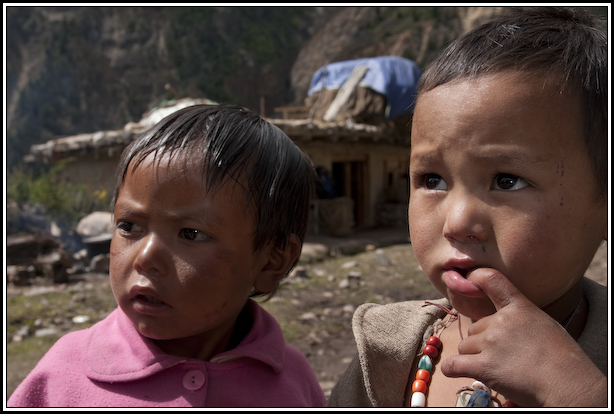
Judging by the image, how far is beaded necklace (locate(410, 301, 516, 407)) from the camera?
3.26 ft

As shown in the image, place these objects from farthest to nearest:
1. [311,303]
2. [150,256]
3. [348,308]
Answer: [311,303] → [348,308] → [150,256]

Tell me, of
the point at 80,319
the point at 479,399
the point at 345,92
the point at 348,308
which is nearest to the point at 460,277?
the point at 479,399

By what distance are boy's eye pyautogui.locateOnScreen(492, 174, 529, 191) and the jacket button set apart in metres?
0.99

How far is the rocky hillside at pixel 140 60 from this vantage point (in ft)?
95.8

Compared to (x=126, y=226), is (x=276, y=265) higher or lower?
lower

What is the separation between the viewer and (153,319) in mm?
1345

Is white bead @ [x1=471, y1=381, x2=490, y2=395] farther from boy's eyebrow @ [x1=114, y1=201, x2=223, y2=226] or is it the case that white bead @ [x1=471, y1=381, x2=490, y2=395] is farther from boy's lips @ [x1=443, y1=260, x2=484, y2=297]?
boy's eyebrow @ [x1=114, y1=201, x2=223, y2=226]

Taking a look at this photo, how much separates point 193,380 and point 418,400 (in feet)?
2.18

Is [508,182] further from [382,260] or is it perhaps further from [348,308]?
[382,260]

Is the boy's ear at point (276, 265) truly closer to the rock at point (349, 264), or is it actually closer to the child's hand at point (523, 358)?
the child's hand at point (523, 358)

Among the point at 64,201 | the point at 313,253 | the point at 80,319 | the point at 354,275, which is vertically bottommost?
the point at 313,253

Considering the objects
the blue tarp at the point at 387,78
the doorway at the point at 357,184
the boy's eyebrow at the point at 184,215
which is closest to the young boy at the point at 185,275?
the boy's eyebrow at the point at 184,215

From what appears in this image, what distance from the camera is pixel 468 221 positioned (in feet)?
2.94

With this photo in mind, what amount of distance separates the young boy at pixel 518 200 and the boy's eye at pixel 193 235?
2.04ft
